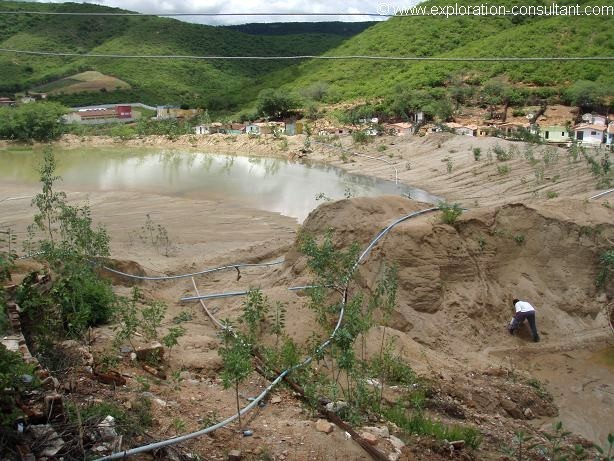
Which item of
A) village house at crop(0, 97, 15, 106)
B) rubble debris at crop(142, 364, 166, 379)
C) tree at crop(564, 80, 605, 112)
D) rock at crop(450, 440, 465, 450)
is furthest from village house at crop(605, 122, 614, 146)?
village house at crop(0, 97, 15, 106)

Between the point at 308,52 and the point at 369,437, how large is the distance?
97612 mm

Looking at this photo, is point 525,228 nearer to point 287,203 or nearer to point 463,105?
point 287,203

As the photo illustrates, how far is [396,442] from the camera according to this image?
5738mm

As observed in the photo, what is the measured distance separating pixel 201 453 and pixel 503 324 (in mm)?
6780

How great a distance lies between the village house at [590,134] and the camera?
Answer: 35.4m

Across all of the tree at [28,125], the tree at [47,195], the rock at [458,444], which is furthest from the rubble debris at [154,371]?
the tree at [28,125]

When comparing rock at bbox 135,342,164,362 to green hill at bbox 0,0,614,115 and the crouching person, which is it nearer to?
the crouching person

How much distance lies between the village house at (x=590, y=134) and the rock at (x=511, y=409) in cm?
3128

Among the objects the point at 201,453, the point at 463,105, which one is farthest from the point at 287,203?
the point at 463,105

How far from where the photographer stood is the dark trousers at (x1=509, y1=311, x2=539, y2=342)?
9977mm

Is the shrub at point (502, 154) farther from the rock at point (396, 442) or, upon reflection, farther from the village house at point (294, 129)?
the village house at point (294, 129)

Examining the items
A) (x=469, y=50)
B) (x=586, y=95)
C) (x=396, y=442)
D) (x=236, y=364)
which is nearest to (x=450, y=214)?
(x=396, y=442)

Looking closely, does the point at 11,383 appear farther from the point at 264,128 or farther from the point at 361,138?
the point at 264,128

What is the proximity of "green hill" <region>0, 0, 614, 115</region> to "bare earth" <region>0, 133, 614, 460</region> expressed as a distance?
37.7 m
